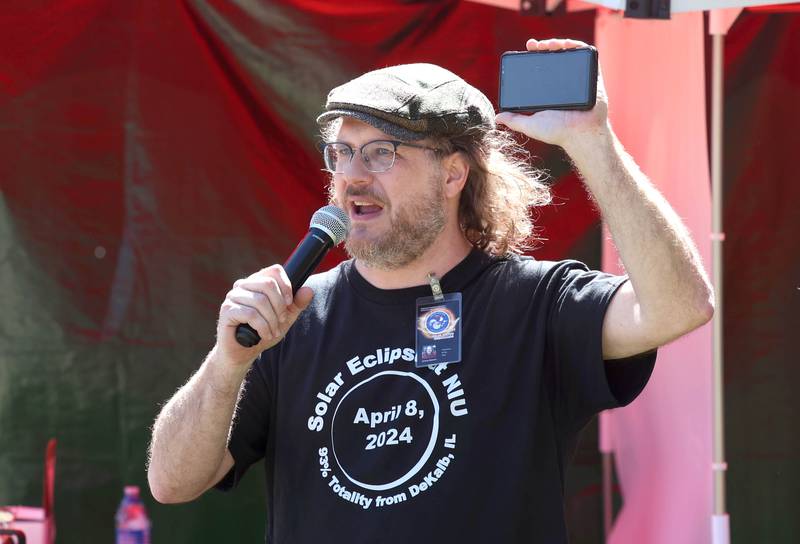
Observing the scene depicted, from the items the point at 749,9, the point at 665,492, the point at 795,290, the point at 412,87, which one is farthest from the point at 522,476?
the point at 749,9

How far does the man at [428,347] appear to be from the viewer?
74.6 inches

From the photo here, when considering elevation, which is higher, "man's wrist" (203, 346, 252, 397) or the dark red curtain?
the dark red curtain

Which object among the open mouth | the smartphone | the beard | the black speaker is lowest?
the beard

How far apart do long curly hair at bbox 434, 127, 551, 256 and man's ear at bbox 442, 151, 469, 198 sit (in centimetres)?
1

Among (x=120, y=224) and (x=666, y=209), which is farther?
(x=120, y=224)

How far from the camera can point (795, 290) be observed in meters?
3.37

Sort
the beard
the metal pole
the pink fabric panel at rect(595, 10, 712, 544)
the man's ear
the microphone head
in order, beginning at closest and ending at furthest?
the microphone head < the beard < the man's ear < the pink fabric panel at rect(595, 10, 712, 544) < the metal pole

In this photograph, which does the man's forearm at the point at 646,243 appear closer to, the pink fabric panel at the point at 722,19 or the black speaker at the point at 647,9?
the black speaker at the point at 647,9

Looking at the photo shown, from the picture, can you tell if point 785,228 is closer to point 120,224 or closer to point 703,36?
point 703,36

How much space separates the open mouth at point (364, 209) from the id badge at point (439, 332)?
244 mm

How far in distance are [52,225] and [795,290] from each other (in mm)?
2464

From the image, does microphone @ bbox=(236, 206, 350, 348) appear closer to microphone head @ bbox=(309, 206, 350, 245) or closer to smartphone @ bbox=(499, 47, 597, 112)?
microphone head @ bbox=(309, 206, 350, 245)

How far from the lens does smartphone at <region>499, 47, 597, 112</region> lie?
184 centimetres

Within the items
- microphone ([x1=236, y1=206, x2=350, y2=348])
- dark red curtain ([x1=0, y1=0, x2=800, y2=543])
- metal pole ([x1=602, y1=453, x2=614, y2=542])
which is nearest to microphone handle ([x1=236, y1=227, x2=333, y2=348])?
microphone ([x1=236, y1=206, x2=350, y2=348])
